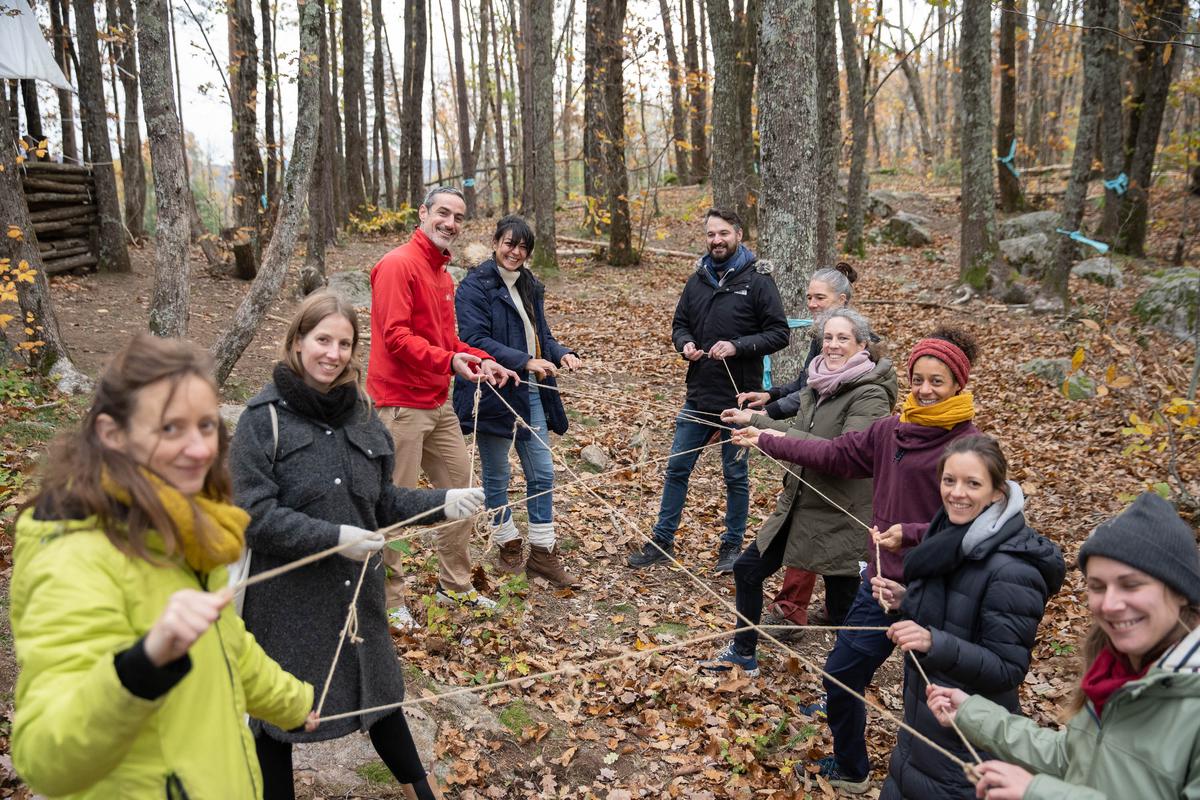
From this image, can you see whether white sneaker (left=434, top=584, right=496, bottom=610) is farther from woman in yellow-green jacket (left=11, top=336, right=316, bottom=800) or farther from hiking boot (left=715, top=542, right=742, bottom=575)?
woman in yellow-green jacket (left=11, top=336, right=316, bottom=800)

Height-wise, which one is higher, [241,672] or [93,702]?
[93,702]

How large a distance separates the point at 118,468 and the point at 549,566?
3.99 m

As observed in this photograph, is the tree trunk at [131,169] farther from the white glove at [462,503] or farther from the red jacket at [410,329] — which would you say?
the white glove at [462,503]

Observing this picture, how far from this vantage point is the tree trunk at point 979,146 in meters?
12.3

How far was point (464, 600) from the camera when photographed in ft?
16.4

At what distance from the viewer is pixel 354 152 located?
20.4 metres

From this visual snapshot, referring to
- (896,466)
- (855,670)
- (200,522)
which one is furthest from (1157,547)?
(200,522)

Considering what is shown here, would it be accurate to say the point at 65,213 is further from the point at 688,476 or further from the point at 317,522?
the point at 317,522

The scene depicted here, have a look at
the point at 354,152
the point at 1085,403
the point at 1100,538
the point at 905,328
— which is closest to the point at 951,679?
the point at 1100,538

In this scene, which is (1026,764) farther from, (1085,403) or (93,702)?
(1085,403)

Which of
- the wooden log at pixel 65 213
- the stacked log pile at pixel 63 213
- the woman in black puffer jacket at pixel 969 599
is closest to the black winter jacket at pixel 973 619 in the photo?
the woman in black puffer jacket at pixel 969 599

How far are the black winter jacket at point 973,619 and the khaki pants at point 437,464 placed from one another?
2.78 m

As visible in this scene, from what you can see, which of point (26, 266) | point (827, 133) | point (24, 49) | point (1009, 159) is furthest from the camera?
point (1009, 159)

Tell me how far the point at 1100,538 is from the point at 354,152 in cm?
2106
